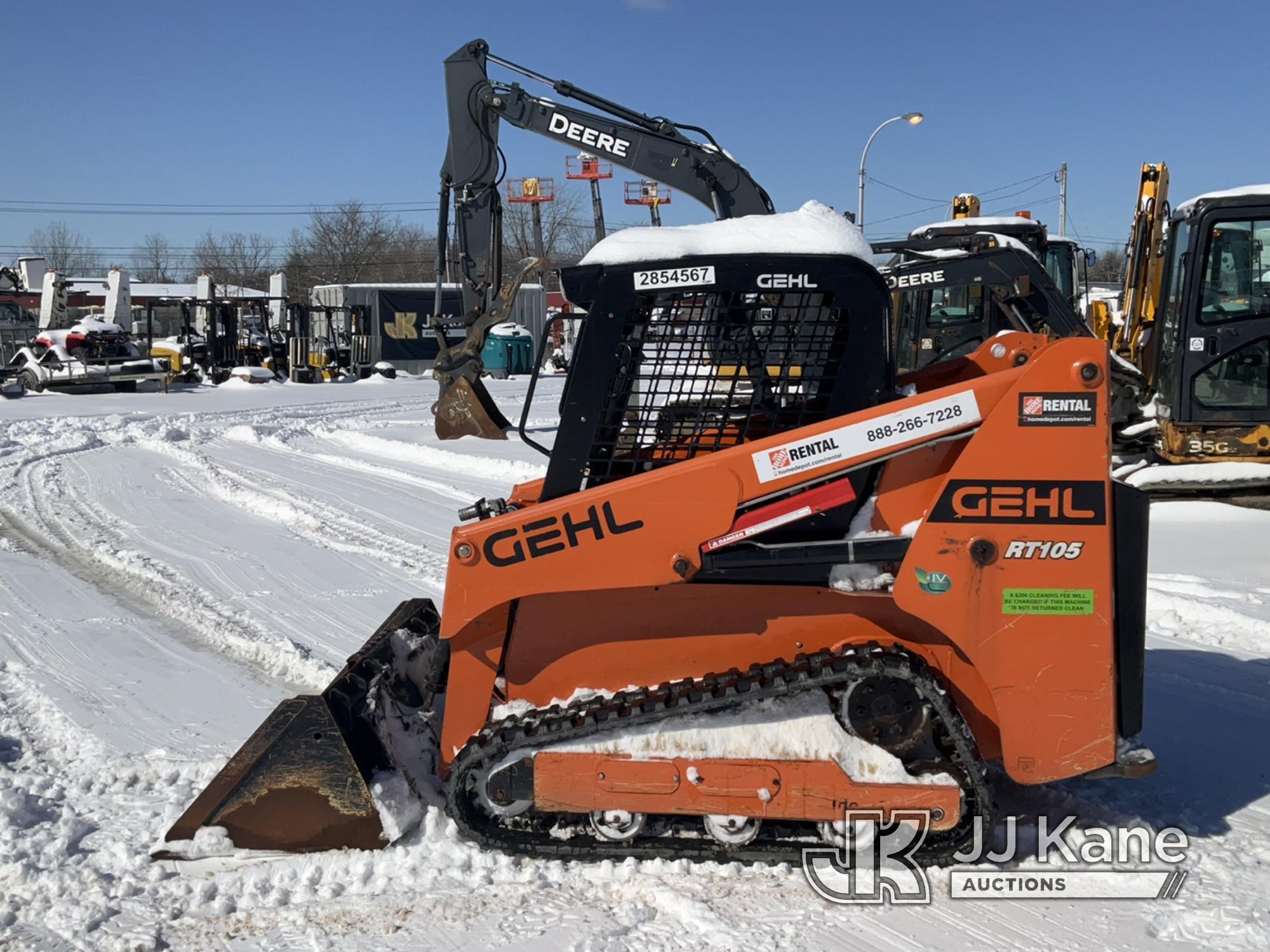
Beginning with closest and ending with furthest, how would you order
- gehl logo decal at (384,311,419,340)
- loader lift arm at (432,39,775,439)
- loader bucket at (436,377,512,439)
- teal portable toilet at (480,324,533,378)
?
loader lift arm at (432,39,775,439), loader bucket at (436,377,512,439), teal portable toilet at (480,324,533,378), gehl logo decal at (384,311,419,340)

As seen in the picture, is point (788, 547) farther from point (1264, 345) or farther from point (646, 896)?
point (1264, 345)

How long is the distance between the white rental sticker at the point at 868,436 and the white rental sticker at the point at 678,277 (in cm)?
62

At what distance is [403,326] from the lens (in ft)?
115

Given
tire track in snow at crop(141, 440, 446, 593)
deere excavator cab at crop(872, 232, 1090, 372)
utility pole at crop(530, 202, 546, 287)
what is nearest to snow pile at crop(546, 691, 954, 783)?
deere excavator cab at crop(872, 232, 1090, 372)

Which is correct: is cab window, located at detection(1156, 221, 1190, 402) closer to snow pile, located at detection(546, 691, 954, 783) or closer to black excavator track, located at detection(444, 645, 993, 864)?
black excavator track, located at detection(444, 645, 993, 864)

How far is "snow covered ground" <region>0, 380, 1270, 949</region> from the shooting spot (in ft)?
10.9

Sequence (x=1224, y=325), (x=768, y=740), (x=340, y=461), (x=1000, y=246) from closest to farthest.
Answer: (x=768, y=740), (x=1000, y=246), (x=1224, y=325), (x=340, y=461)

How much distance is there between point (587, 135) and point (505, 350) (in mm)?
21928

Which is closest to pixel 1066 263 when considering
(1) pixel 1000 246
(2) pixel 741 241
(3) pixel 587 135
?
(3) pixel 587 135

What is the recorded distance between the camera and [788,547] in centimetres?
359

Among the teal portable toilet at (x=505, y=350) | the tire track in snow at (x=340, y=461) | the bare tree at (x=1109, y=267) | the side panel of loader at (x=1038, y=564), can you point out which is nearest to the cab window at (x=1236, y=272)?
the tire track in snow at (x=340, y=461)

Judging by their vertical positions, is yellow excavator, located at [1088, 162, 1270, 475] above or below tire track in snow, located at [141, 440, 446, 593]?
above

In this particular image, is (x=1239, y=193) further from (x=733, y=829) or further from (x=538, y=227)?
(x=538, y=227)

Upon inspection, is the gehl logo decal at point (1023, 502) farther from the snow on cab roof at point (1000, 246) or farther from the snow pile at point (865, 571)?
the snow on cab roof at point (1000, 246)
